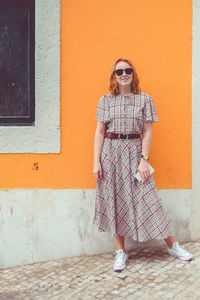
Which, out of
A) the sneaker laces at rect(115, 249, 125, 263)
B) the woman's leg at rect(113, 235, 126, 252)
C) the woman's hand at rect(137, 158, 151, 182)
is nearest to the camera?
the woman's hand at rect(137, 158, 151, 182)

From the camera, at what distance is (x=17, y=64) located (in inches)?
142

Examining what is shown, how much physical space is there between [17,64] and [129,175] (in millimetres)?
1775

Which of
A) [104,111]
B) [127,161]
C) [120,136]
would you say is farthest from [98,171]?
[104,111]

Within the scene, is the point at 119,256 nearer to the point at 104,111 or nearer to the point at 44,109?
the point at 104,111

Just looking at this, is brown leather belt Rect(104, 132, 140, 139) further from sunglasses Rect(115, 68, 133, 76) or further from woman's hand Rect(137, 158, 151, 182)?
sunglasses Rect(115, 68, 133, 76)

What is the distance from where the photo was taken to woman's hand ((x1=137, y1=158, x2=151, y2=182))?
3.00 meters

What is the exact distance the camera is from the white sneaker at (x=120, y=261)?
3051 millimetres

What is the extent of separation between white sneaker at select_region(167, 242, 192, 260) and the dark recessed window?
6.52ft

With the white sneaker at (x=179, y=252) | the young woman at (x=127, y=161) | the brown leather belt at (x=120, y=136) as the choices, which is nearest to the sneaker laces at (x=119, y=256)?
the young woman at (x=127, y=161)

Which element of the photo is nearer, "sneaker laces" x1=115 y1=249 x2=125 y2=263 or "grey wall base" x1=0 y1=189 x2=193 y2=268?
"sneaker laces" x1=115 y1=249 x2=125 y2=263

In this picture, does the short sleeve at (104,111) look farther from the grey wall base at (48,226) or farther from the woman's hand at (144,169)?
the grey wall base at (48,226)

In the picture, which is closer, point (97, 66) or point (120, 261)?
point (120, 261)

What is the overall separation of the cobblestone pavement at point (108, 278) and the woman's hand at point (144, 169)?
0.85 meters

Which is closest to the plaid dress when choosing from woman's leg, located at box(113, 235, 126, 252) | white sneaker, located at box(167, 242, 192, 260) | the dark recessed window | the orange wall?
woman's leg, located at box(113, 235, 126, 252)
